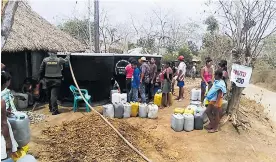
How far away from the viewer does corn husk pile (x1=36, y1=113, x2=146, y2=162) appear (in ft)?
18.7

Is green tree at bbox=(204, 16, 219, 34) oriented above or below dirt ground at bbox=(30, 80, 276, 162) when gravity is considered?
above

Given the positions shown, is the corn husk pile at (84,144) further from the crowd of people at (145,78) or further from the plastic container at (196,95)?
the plastic container at (196,95)

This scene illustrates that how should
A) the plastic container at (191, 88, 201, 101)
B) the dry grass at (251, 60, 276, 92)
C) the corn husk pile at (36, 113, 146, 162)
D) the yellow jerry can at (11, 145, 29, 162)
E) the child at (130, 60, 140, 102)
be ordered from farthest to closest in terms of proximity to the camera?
the dry grass at (251, 60, 276, 92), the plastic container at (191, 88, 201, 101), the child at (130, 60, 140, 102), the corn husk pile at (36, 113, 146, 162), the yellow jerry can at (11, 145, 29, 162)

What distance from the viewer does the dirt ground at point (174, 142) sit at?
6.18 meters

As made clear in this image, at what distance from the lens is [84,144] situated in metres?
6.20

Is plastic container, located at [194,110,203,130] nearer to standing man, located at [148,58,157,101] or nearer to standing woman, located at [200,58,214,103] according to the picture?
standing woman, located at [200,58,214,103]

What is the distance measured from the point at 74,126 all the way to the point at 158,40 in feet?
77.8

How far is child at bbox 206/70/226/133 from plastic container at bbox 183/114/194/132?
0.43 m

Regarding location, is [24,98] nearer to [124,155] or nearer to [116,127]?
[116,127]

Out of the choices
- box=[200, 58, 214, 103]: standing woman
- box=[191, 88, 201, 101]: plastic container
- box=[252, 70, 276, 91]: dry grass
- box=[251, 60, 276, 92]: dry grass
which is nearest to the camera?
box=[200, 58, 214, 103]: standing woman

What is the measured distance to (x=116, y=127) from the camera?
711 centimetres

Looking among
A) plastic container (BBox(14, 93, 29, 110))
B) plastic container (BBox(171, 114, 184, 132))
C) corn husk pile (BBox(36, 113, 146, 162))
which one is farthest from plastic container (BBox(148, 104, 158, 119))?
plastic container (BBox(14, 93, 29, 110))

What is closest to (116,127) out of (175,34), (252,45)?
(252,45)

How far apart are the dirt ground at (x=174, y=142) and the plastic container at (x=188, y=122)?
0.47 ft
